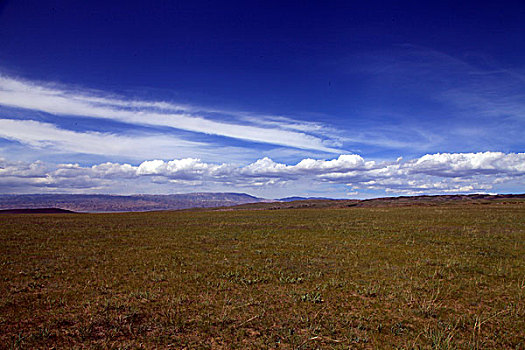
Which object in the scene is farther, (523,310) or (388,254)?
(388,254)

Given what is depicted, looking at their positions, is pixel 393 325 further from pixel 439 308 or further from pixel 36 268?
pixel 36 268

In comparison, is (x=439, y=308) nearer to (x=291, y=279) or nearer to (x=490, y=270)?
(x=291, y=279)

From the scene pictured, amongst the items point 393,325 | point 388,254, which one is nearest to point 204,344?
point 393,325

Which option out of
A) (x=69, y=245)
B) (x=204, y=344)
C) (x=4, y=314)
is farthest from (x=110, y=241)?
(x=204, y=344)

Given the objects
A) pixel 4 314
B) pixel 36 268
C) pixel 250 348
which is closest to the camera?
pixel 250 348

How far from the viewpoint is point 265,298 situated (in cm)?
1016

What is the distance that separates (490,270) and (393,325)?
890cm

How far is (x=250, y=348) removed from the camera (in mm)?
6898

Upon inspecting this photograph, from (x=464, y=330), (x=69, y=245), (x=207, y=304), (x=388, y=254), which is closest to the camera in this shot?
(x=464, y=330)

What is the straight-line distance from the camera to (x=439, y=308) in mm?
9102

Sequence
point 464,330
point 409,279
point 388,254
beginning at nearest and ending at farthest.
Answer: point 464,330 < point 409,279 < point 388,254

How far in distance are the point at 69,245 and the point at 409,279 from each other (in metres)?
22.4

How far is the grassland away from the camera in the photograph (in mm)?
7379

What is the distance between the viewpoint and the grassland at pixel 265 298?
738 cm
